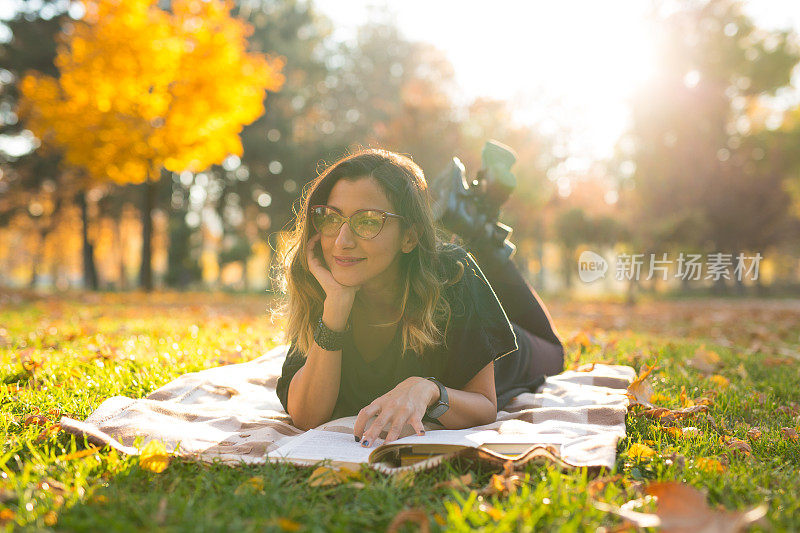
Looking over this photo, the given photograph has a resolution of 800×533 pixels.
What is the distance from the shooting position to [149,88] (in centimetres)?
1295

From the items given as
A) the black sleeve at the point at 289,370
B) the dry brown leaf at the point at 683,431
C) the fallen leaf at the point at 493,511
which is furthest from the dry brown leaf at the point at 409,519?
the dry brown leaf at the point at 683,431

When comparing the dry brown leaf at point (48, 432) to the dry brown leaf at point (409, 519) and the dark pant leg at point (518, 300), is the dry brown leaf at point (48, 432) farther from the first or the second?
the dark pant leg at point (518, 300)

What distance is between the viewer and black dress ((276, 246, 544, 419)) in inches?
98.0

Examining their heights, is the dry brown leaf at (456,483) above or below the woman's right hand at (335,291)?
below

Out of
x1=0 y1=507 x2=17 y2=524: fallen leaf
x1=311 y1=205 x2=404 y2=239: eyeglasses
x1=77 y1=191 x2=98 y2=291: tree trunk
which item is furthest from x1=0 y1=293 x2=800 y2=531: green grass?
x1=77 y1=191 x2=98 y2=291: tree trunk

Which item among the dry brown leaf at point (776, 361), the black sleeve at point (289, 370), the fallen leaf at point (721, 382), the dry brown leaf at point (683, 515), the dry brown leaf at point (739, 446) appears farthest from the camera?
the dry brown leaf at point (776, 361)

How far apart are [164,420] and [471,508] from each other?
159 centimetres

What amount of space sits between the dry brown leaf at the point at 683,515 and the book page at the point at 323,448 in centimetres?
90

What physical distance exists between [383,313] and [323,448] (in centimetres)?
69

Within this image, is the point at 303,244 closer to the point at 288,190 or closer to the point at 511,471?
the point at 511,471

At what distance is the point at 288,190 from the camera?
23266 millimetres

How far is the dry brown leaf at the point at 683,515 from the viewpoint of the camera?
1.42 metres

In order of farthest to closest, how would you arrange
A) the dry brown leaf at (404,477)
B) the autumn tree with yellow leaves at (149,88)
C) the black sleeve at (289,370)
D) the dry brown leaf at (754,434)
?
the autumn tree with yellow leaves at (149,88), the black sleeve at (289,370), the dry brown leaf at (754,434), the dry brown leaf at (404,477)

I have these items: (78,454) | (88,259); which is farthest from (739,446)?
(88,259)
